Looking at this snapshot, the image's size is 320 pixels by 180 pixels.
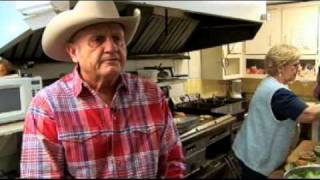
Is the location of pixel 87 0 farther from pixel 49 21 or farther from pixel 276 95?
pixel 276 95

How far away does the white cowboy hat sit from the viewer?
43.0 inches

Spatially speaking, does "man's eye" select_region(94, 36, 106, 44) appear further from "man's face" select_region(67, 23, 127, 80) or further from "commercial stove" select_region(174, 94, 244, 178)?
"commercial stove" select_region(174, 94, 244, 178)

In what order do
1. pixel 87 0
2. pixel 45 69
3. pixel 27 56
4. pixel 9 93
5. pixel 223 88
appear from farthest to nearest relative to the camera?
pixel 223 88 < pixel 45 69 < pixel 27 56 < pixel 9 93 < pixel 87 0

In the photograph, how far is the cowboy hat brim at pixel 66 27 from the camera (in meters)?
1.12

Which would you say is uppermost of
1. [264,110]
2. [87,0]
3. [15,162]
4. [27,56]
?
[87,0]

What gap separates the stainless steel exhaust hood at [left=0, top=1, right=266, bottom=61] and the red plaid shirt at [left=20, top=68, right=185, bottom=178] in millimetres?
328

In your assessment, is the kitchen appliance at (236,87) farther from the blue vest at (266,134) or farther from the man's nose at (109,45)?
the man's nose at (109,45)

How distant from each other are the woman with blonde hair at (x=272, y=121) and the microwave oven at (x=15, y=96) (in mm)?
1218

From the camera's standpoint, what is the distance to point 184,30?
2.94 m

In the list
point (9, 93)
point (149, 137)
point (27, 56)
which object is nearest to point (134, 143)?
point (149, 137)

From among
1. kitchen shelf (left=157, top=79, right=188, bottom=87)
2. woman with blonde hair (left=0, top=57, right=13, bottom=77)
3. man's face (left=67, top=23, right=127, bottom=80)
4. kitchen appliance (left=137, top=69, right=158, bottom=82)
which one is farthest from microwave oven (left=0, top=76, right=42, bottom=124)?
kitchen shelf (left=157, top=79, right=188, bottom=87)

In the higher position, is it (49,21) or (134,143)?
(49,21)

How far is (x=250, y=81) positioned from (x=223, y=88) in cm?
46

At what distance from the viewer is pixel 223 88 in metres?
4.30
